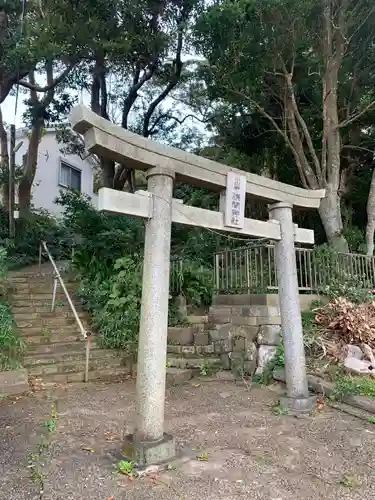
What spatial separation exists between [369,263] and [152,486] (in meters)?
6.41

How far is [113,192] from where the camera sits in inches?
125

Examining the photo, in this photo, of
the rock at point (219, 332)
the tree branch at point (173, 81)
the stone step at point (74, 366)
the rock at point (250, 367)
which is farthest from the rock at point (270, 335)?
the tree branch at point (173, 81)

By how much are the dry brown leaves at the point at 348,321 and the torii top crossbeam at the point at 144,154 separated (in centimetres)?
258

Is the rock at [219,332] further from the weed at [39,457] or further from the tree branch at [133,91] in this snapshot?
the tree branch at [133,91]

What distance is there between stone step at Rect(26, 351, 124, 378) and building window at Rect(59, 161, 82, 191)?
1263cm

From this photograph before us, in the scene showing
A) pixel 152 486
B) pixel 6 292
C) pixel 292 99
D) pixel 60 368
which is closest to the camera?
pixel 152 486

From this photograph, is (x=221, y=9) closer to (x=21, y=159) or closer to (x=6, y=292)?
(x=6, y=292)

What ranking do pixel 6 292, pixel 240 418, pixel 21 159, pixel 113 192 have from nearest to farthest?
1. pixel 113 192
2. pixel 240 418
3. pixel 6 292
4. pixel 21 159

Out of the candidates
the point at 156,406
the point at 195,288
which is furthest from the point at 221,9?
the point at 156,406

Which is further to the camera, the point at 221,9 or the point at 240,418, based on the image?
the point at 221,9

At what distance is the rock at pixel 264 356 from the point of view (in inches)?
231

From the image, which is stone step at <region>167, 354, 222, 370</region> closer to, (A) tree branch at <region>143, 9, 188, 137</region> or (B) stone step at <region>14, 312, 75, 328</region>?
(B) stone step at <region>14, 312, 75, 328</region>

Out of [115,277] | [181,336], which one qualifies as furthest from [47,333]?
[181,336]

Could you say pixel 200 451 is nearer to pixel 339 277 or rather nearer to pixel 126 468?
pixel 126 468
